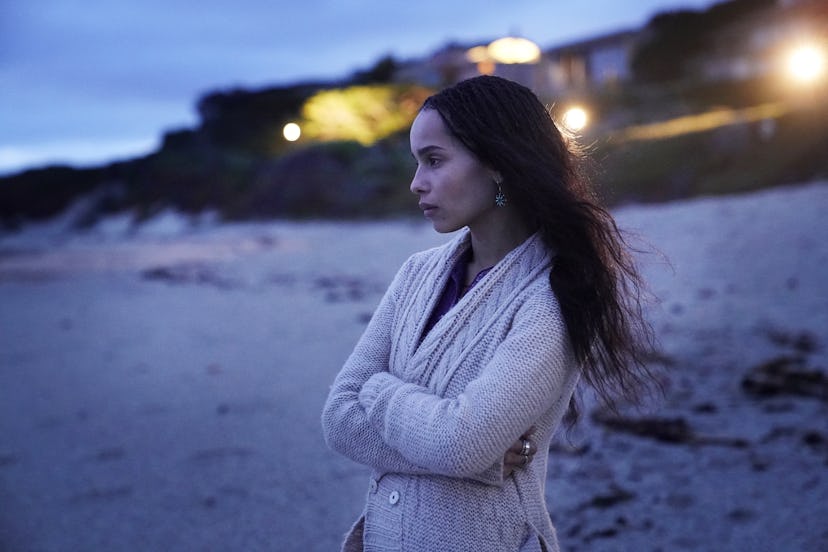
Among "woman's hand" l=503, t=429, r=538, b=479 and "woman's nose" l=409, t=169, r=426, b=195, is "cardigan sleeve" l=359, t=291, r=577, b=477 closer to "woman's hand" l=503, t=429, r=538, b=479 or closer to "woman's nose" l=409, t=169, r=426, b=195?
"woman's hand" l=503, t=429, r=538, b=479

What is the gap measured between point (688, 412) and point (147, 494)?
9.99 ft

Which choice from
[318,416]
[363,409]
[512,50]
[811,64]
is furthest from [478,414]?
[811,64]

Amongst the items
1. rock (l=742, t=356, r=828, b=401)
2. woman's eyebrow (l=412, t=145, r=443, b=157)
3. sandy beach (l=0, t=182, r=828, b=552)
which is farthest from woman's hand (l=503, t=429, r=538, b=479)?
rock (l=742, t=356, r=828, b=401)

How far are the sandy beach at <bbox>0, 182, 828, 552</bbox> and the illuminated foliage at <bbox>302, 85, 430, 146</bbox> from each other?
17724 millimetres

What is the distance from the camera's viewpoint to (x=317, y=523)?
354cm

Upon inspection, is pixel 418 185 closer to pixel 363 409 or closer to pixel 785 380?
pixel 363 409

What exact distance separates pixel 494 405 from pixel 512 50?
4.84 m

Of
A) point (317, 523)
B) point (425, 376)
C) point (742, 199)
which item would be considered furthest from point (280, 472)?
point (742, 199)

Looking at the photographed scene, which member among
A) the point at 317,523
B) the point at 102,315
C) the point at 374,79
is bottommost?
the point at 317,523

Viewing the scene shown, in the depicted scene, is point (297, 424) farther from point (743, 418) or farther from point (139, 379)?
point (743, 418)

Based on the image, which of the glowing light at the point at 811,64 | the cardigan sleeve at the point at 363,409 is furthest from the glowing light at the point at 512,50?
the glowing light at the point at 811,64

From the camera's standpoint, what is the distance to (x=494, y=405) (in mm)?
1479

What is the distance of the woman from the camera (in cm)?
151

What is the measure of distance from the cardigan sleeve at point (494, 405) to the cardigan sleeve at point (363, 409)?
0.09 m
